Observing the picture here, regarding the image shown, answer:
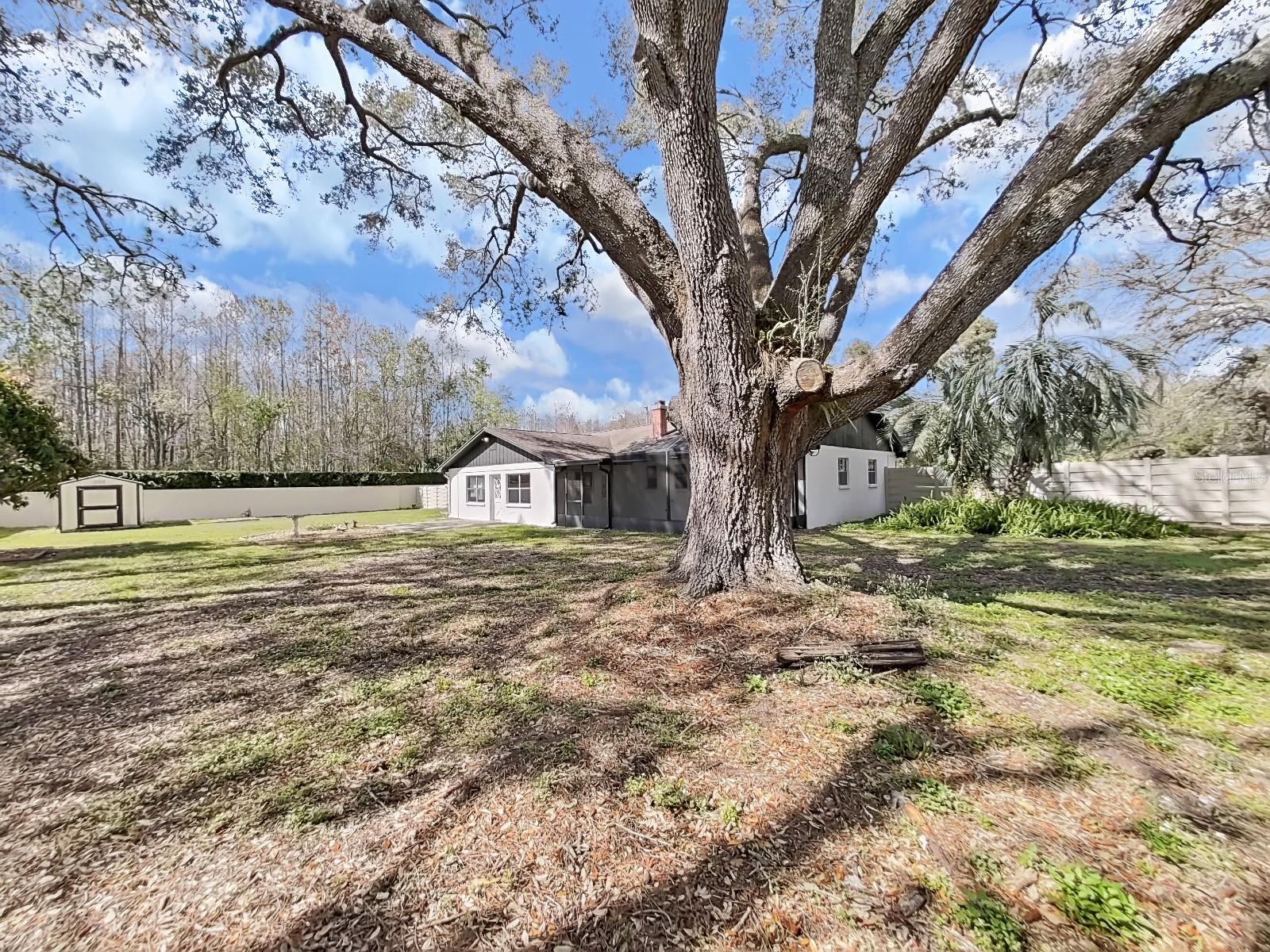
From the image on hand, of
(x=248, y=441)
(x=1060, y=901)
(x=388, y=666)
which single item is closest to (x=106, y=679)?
(x=388, y=666)

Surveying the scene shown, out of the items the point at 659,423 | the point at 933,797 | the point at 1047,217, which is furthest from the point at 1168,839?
the point at 659,423

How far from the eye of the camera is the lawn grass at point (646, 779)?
5.08ft

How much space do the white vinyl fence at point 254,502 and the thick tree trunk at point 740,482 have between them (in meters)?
21.1

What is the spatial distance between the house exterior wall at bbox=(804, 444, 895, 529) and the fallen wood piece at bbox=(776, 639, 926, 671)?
9.01 m

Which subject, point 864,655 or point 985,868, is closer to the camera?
point 985,868

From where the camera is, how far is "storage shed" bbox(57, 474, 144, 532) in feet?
47.3

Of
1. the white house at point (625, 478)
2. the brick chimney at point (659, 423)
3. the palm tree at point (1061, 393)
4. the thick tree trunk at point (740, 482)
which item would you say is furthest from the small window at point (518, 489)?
the palm tree at point (1061, 393)

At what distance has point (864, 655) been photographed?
10.4 feet

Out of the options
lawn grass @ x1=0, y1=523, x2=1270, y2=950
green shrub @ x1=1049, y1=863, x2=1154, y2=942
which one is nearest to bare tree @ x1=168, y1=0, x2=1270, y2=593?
lawn grass @ x1=0, y1=523, x2=1270, y2=950

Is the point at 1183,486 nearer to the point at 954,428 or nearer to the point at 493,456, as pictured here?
the point at 954,428

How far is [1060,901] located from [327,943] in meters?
2.29

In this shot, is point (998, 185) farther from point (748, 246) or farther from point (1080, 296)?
point (1080, 296)

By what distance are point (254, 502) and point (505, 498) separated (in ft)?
35.7

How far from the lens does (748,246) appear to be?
5.45 metres
